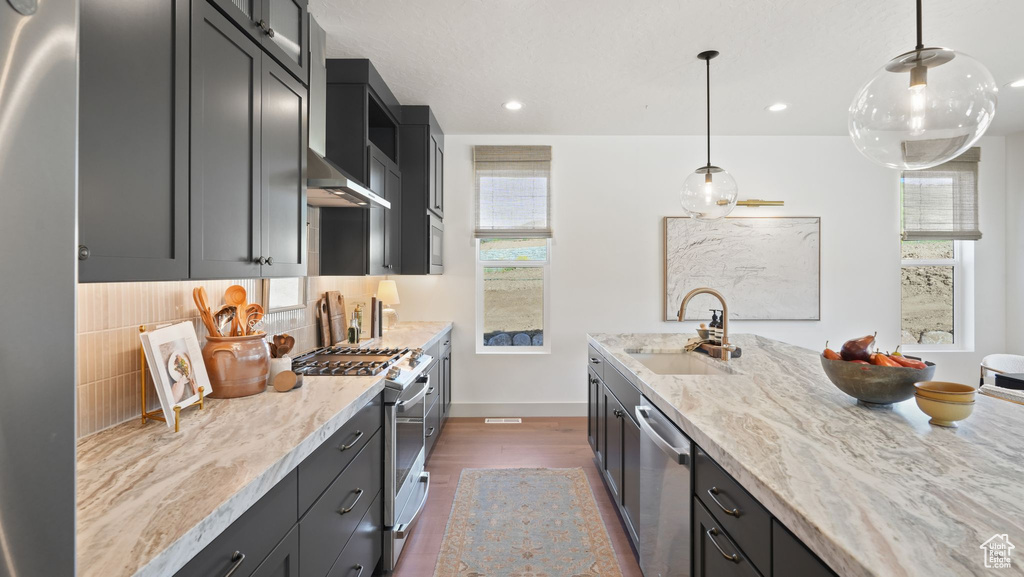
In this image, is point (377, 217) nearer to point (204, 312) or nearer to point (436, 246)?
point (436, 246)

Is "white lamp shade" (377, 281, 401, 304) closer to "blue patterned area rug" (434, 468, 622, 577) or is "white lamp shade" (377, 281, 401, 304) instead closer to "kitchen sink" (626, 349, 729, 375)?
"blue patterned area rug" (434, 468, 622, 577)

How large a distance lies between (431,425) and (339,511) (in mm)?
1551

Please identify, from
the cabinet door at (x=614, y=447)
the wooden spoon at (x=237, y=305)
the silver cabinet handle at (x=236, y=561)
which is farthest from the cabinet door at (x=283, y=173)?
the cabinet door at (x=614, y=447)

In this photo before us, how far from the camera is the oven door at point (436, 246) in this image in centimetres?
367

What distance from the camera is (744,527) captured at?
3.42 feet

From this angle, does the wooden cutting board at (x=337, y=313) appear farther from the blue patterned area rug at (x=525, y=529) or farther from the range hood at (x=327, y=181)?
the blue patterned area rug at (x=525, y=529)

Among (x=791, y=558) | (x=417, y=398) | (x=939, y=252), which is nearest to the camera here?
(x=791, y=558)

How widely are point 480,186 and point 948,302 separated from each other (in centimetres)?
484

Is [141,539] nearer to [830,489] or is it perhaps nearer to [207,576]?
[207,576]

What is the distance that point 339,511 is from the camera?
146 centimetres

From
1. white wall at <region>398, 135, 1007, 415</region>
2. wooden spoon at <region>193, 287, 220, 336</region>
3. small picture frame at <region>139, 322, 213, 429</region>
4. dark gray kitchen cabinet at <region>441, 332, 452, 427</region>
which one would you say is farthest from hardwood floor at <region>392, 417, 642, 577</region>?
wooden spoon at <region>193, 287, 220, 336</region>

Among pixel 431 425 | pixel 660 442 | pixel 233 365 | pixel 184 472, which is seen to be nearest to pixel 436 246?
pixel 431 425

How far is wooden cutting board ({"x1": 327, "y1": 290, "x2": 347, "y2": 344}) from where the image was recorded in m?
2.91

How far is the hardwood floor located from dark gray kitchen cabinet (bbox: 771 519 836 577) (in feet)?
4.17
